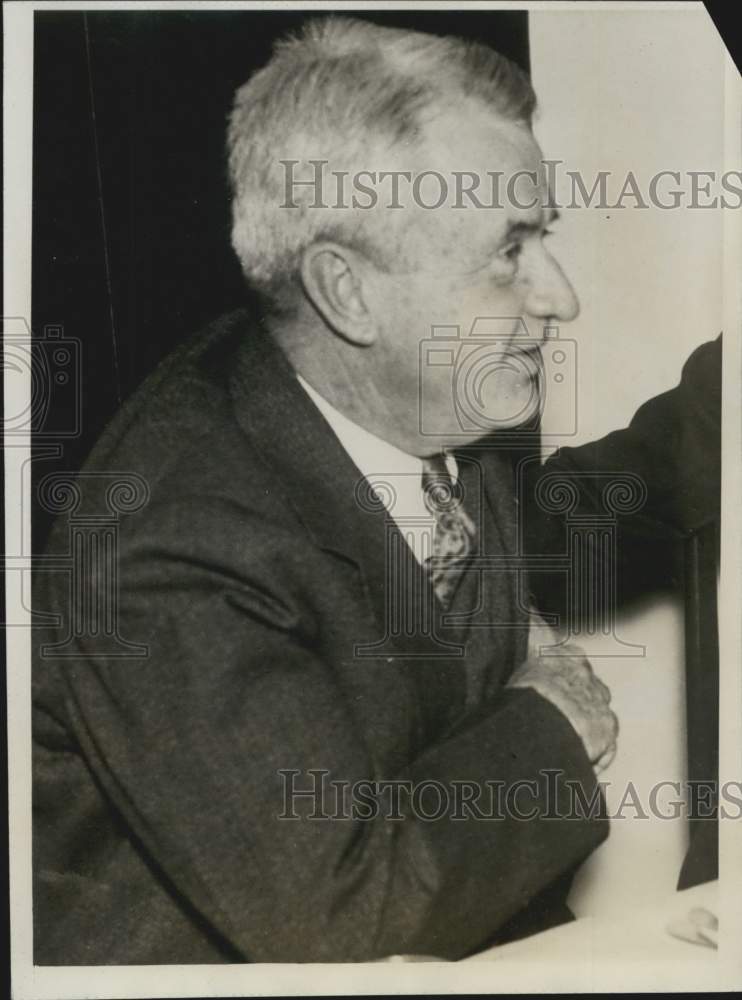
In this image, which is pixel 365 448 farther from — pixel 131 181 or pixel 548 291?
pixel 131 181

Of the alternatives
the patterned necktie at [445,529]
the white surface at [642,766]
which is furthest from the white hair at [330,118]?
the white surface at [642,766]

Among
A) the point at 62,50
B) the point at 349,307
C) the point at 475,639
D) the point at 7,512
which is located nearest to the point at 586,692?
the point at 475,639

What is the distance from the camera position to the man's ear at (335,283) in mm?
2109

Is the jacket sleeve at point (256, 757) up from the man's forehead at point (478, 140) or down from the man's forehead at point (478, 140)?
down

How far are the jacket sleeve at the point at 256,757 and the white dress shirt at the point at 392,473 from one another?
23cm

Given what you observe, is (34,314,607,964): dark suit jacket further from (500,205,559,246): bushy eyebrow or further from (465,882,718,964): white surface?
(500,205,559,246): bushy eyebrow

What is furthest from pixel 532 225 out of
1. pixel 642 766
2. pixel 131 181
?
pixel 642 766

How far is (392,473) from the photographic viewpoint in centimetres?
216

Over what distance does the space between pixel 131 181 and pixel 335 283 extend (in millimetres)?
452

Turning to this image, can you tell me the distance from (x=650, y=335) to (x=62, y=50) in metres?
1.30

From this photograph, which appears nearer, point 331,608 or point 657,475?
point 331,608

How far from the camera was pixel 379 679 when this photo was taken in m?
2.11

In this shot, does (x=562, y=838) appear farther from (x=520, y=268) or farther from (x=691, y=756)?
(x=520, y=268)

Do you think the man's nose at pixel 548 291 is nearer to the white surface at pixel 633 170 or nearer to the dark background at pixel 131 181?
the white surface at pixel 633 170
